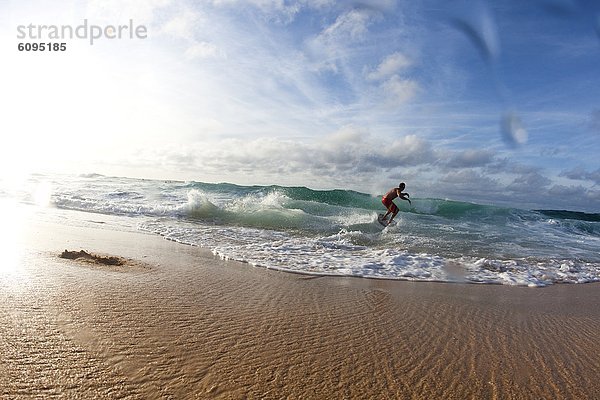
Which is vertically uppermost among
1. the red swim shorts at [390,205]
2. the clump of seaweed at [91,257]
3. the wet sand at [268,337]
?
the red swim shorts at [390,205]

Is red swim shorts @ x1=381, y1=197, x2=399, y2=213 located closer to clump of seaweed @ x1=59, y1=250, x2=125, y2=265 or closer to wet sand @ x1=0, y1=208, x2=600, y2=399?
wet sand @ x1=0, y1=208, x2=600, y2=399

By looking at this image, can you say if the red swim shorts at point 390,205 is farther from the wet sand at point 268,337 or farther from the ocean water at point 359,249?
the wet sand at point 268,337

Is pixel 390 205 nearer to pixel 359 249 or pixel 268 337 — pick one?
pixel 359 249

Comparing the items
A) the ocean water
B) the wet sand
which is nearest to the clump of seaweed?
the wet sand

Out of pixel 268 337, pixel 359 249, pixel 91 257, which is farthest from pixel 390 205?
pixel 268 337

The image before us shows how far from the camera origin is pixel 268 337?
10.6ft

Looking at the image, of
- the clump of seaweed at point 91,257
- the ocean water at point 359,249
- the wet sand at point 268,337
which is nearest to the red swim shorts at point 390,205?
the ocean water at point 359,249

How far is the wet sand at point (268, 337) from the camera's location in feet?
7.82

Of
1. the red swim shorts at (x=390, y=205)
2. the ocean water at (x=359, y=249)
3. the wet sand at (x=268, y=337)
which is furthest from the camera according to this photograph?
the red swim shorts at (x=390, y=205)

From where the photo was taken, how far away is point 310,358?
2875mm

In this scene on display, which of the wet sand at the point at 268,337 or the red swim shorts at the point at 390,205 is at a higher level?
the red swim shorts at the point at 390,205

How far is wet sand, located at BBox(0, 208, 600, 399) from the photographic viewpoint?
2.38 meters

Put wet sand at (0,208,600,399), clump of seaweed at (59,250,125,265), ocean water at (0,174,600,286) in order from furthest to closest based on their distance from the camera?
ocean water at (0,174,600,286) < clump of seaweed at (59,250,125,265) < wet sand at (0,208,600,399)

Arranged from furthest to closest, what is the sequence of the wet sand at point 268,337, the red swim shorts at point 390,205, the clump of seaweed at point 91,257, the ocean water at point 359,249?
the red swim shorts at point 390,205 → the ocean water at point 359,249 → the clump of seaweed at point 91,257 → the wet sand at point 268,337
